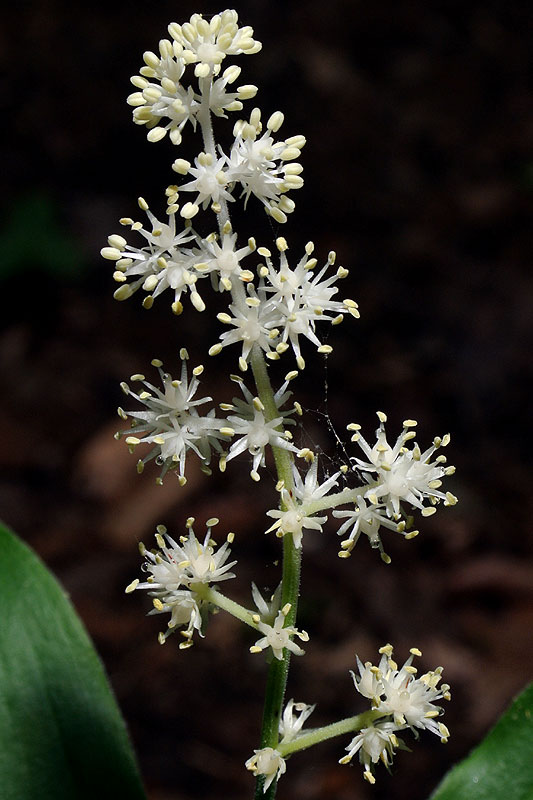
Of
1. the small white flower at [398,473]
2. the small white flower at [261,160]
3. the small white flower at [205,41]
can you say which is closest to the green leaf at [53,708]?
the small white flower at [398,473]

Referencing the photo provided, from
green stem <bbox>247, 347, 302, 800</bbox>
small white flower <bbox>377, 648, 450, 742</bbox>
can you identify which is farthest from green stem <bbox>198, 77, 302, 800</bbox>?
small white flower <bbox>377, 648, 450, 742</bbox>

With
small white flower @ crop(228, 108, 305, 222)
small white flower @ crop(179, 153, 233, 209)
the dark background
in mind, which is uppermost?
the dark background

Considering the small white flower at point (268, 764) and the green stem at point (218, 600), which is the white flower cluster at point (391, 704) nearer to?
the small white flower at point (268, 764)

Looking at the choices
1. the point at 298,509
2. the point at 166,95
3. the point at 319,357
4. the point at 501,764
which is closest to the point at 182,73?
the point at 166,95

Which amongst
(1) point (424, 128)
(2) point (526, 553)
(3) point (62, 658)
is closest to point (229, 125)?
(1) point (424, 128)

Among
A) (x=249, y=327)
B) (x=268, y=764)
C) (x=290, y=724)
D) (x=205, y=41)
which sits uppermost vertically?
(x=205, y=41)

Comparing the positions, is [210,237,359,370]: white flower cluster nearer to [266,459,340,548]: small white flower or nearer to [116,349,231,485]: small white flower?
[116,349,231,485]: small white flower

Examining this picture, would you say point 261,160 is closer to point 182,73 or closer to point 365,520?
point 182,73

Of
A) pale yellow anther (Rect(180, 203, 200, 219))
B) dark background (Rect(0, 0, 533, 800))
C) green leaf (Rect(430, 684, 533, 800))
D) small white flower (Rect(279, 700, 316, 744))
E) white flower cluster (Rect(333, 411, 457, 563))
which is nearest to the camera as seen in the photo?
pale yellow anther (Rect(180, 203, 200, 219))
